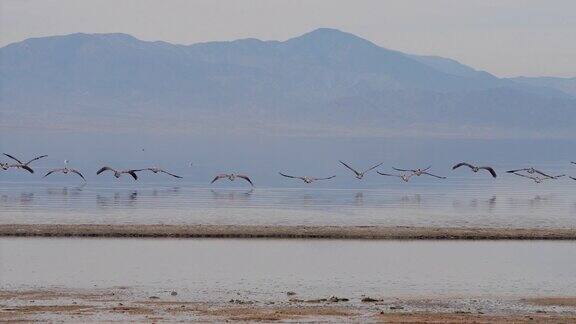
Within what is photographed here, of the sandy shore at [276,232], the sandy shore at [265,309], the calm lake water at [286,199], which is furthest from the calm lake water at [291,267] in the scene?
the calm lake water at [286,199]

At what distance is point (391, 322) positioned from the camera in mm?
25953

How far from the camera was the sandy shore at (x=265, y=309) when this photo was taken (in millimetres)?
26266

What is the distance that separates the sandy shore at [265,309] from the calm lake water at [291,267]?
50.2 inches

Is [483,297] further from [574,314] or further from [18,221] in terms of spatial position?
[18,221]

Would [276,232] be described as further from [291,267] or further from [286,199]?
[286,199]

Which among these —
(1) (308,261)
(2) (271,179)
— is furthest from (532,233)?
(2) (271,179)

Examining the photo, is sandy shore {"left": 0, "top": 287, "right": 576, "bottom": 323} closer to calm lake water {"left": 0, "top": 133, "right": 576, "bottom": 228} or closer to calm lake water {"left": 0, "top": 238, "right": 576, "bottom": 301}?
calm lake water {"left": 0, "top": 238, "right": 576, "bottom": 301}

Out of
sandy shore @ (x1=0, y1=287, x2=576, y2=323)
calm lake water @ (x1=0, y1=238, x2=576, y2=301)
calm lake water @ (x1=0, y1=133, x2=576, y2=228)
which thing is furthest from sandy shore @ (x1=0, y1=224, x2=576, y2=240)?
sandy shore @ (x1=0, y1=287, x2=576, y2=323)

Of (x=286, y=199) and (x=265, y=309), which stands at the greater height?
(x=286, y=199)

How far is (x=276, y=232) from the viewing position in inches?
1783

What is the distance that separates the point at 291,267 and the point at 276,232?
28.9 ft

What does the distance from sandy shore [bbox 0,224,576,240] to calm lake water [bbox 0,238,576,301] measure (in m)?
1.16

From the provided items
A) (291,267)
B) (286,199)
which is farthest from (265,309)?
(286,199)

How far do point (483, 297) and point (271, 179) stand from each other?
60894 mm
